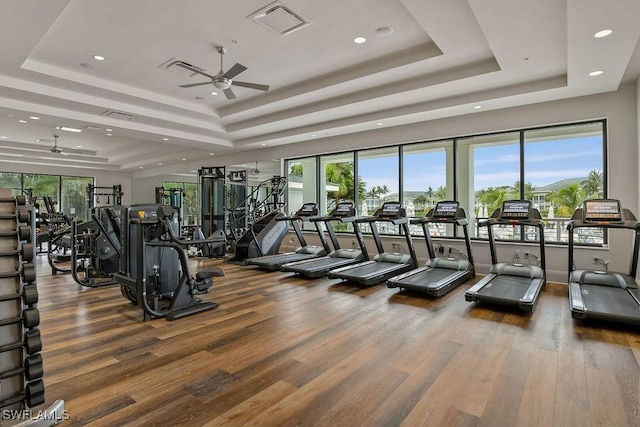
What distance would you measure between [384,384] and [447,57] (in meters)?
4.18

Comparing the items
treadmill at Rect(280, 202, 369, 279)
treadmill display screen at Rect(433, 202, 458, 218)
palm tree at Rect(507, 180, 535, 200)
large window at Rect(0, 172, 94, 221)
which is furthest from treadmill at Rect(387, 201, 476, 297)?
large window at Rect(0, 172, 94, 221)

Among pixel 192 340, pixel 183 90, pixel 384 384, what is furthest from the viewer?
pixel 183 90

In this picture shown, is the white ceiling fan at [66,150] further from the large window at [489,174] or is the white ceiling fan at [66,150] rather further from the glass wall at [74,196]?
the large window at [489,174]

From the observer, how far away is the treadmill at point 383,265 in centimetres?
538

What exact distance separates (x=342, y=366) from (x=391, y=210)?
399 cm

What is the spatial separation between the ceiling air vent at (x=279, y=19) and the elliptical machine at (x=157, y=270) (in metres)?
2.43

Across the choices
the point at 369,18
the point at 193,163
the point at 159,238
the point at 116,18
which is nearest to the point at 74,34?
the point at 116,18

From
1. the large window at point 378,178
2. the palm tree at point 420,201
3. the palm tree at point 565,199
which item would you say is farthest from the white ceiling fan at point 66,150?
the palm tree at point 565,199

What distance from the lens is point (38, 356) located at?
172 cm

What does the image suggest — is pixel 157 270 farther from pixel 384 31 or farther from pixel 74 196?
pixel 74 196

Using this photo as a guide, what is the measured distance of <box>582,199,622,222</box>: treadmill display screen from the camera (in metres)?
4.46

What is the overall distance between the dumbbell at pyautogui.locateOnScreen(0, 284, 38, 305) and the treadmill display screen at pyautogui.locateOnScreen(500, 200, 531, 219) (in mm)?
5512

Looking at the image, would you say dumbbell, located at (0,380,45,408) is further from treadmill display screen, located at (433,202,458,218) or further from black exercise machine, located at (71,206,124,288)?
treadmill display screen, located at (433,202,458,218)

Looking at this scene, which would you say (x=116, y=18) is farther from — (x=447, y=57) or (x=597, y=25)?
(x=597, y=25)
